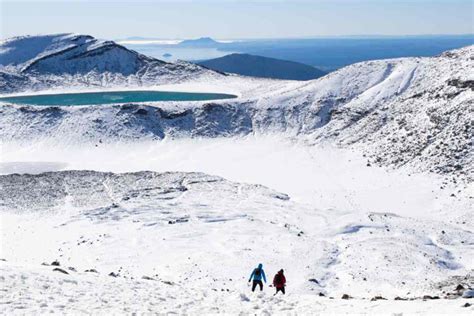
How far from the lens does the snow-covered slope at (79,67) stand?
111 m

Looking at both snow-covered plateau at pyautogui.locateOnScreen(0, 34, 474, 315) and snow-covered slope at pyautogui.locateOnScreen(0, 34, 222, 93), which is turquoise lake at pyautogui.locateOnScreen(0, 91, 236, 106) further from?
snow-covered slope at pyautogui.locateOnScreen(0, 34, 222, 93)

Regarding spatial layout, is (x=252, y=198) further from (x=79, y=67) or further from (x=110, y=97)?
(x=79, y=67)

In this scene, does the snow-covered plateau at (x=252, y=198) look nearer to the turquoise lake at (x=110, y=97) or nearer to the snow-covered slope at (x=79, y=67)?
the turquoise lake at (x=110, y=97)

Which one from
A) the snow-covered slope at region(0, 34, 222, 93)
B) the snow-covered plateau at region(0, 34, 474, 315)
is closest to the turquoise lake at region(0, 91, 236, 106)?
the snow-covered plateau at region(0, 34, 474, 315)

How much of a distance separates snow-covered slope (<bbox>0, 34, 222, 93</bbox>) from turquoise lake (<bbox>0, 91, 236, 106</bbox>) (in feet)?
23.4

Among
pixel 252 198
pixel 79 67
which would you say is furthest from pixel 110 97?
pixel 252 198

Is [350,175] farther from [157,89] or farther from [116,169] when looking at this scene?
[157,89]

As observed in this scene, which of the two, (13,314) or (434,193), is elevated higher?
(13,314)

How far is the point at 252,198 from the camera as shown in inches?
1837

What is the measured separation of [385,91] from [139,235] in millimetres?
50349

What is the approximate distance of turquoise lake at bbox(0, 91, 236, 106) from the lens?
9581 centimetres

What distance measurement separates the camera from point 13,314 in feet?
55.2

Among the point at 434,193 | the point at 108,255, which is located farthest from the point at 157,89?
the point at 108,255

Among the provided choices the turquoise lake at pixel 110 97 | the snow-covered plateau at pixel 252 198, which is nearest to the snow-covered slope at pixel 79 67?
the turquoise lake at pixel 110 97
